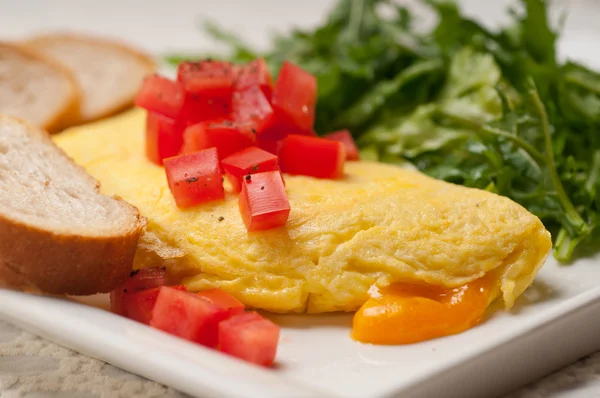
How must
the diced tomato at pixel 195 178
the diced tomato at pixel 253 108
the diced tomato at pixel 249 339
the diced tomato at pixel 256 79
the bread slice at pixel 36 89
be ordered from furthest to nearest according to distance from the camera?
the bread slice at pixel 36 89, the diced tomato at pixel 256 79, the diced tomato at pixel 253 108, the diced tomato at pixel 195 178, the diced tomato at pixel 249 339

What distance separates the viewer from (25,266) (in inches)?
108

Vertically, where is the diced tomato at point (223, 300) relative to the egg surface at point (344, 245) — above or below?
below

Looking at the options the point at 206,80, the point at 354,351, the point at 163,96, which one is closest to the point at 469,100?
the point at 206,80

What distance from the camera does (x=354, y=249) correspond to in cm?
288

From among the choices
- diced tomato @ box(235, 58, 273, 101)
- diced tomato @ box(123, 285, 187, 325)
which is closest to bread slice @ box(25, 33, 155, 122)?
diced tomato @ box(235, 58, 273, 101)

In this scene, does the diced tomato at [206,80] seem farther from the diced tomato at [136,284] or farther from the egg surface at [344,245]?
the diced tomato at [136,284]

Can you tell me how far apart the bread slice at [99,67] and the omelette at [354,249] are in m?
2.06

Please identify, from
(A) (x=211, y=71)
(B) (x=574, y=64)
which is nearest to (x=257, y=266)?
(A) (x=211, y=71)

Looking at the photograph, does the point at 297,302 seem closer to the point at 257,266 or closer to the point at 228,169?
the point at 257,266

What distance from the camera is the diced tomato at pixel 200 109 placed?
3.53 metres

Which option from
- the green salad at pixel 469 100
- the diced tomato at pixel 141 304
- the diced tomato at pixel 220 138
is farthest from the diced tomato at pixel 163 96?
the green salad at pixel 469 100

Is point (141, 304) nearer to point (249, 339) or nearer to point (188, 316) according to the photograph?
point (188, 316)

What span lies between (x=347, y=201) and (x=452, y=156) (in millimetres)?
1356

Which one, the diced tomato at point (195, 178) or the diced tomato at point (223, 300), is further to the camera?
the diced tomato at point (195, 178)
